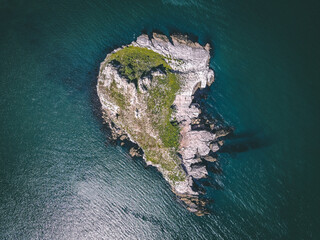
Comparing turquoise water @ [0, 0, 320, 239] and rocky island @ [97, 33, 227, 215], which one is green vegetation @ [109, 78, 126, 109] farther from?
turquoise water @ [0, 0, 320, 239]

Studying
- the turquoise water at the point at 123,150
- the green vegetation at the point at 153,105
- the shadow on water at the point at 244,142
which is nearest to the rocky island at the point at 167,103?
the green vegetation at the point at 153,105

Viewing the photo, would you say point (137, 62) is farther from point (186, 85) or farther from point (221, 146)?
point (221, 146)

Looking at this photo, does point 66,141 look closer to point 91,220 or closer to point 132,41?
point 91,220

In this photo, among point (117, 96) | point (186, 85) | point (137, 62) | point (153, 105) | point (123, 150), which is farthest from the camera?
point (123, 150)

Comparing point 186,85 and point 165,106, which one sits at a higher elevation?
point 186,85

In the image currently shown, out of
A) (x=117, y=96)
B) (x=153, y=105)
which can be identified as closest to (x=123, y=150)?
(x=117, y=96)

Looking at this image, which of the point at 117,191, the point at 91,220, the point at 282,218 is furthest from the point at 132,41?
the point at 282,218

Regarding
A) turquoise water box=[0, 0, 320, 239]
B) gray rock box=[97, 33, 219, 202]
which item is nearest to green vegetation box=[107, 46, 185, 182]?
gray rock box=[97, 33, 219, 202]

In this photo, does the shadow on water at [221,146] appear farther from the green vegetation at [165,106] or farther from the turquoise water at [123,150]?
the green vegetation at [165,106]
